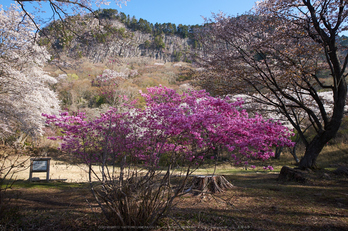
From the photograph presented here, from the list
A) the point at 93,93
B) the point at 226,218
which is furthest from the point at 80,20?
the point at 93,93

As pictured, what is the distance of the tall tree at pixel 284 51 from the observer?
5961 millimetres

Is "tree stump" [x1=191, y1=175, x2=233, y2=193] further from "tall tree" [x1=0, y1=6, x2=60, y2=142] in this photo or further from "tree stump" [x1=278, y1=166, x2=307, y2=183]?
"tall tree" [x1=0, y1=6, x2=60, y2=142]

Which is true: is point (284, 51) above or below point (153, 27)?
below

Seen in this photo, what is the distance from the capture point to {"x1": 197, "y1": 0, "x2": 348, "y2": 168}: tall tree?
5961mm

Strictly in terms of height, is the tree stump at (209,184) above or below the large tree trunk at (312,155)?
below

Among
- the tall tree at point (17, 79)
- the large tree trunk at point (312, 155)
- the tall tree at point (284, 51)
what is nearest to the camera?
the tall tree at point (284, 51)

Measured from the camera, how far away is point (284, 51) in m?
6.54

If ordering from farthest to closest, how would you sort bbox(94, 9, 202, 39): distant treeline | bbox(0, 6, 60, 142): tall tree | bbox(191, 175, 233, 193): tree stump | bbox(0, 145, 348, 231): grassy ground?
bbox(94, 9, 202, 39): distant treeline
bbox(0, 6, 60, 142): tall tree
bbox(191, 175, 233, 193): tree stump
bbox(0, 145, 348, 231): grassy ground

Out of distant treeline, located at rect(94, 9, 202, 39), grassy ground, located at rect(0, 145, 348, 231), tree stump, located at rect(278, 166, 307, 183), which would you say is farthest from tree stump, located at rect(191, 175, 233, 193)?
distant treeline, located at rect(94, 9, 202, 39)

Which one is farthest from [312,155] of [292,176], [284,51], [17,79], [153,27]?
[153,27]

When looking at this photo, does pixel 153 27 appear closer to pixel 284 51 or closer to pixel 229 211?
pixel 284 51

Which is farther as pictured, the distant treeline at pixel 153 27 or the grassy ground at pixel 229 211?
the distant treeline at pixel 153 27

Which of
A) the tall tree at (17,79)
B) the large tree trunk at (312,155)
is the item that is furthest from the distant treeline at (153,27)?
the large tree trunk at (312,155)

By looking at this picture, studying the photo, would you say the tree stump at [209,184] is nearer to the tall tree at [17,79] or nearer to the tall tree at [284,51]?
the tall tree at [284,51]
